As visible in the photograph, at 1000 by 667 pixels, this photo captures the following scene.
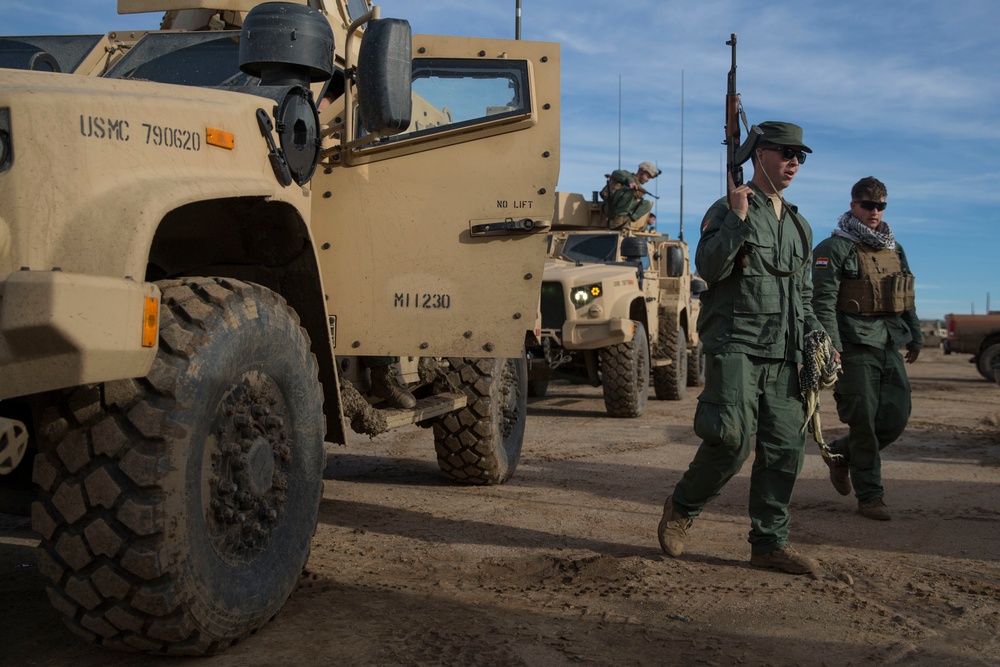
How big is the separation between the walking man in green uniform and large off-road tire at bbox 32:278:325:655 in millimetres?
1946

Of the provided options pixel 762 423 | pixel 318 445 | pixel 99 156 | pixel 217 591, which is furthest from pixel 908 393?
pixel 99 156

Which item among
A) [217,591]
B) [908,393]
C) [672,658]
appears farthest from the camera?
[908,393]

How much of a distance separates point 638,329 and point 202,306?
26.9 ft

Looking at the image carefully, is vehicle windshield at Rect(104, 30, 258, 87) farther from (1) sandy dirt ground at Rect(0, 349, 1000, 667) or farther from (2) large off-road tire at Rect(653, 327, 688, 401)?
(2) large off-road tire at Rect(653, 327, 688, 401)

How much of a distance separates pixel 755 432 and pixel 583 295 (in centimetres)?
616

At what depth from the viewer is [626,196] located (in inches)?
494

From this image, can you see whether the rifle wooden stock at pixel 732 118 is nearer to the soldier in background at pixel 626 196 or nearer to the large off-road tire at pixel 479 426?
the large off-road tire at pixel 479 426

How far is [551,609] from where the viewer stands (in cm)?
362

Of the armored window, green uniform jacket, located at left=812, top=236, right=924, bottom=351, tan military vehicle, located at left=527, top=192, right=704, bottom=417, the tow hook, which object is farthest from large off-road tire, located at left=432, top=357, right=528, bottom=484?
the tow hook

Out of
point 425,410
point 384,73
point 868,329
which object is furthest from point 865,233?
point 384,73

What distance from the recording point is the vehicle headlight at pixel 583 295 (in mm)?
10477

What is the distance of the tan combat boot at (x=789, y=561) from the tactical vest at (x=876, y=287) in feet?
6.42

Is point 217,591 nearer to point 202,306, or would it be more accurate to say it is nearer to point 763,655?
point 202,306

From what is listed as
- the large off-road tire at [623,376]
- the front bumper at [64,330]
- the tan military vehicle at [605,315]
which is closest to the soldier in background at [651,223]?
the tan military vehicle at [605,315]
